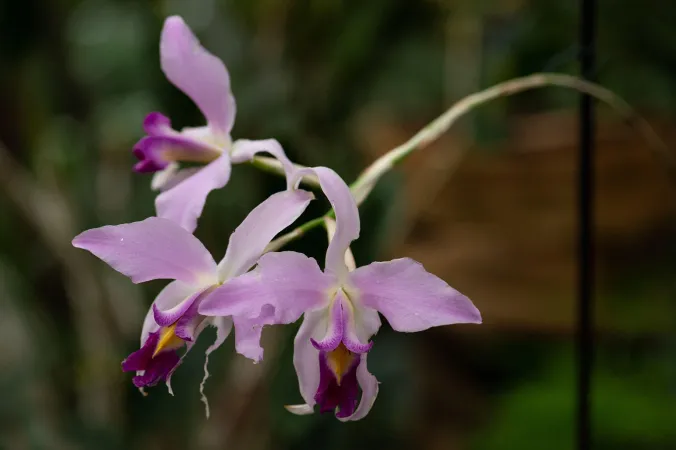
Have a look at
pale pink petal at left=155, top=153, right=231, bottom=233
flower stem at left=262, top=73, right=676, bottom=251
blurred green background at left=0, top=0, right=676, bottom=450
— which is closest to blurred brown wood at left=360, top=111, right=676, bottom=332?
blurred green background at left=0, top=0, right=676, bottom=450

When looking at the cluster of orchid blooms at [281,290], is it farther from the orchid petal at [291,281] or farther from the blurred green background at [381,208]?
the blurred green background at [381,208]

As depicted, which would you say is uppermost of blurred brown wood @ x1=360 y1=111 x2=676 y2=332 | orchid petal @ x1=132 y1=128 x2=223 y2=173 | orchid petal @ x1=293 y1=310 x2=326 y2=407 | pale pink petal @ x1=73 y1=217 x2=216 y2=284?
orchid petal @ x1=132 y1=128 x2=223 y2=173

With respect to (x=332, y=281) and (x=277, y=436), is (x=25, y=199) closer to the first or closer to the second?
(x=277, y=436)

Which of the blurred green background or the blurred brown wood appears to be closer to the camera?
the blurred green background

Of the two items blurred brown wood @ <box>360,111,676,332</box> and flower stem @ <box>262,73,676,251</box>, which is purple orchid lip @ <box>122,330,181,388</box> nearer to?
flower stem @ <box>262,73,676,251</box>

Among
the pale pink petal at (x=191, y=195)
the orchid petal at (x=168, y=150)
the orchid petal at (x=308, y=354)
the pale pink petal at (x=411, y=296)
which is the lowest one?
the orchid petal at (x=308, y=354)

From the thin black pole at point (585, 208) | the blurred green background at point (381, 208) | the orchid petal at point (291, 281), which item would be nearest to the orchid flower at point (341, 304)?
the orchid petal at point (291, 281)

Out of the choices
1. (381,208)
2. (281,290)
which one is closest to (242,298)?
(281,290)

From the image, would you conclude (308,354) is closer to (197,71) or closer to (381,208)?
(197,71)
